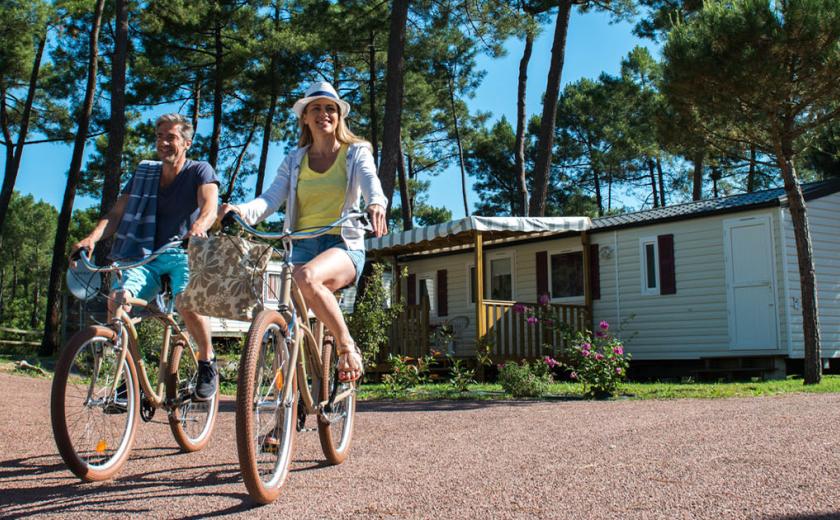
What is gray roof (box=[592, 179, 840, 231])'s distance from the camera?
1183 cm

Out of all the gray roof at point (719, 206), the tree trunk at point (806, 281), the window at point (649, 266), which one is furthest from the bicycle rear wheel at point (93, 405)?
the window at point (649, 266)

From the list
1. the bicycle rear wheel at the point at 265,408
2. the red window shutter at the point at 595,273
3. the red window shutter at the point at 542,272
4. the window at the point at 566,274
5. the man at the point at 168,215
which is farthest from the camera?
the red window shutter at the point at 542,272

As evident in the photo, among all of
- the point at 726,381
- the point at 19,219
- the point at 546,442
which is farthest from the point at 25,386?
the point at 19,219

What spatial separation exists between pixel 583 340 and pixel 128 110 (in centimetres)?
1756

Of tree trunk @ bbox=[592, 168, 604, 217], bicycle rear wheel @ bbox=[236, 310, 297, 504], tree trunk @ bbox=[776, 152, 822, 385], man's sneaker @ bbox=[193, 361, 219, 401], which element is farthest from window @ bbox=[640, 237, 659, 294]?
tree trunk @ bbox=[592, 168, 604, 217]

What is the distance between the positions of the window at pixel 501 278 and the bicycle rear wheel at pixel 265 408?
40.8ft

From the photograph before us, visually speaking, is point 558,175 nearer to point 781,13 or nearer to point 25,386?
point 781,13

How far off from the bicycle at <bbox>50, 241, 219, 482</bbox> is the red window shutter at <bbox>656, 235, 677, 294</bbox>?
1025 centimetres

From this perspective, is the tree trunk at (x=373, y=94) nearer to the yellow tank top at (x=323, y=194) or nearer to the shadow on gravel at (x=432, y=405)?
the shadow on gravel at (x=432, y=405)

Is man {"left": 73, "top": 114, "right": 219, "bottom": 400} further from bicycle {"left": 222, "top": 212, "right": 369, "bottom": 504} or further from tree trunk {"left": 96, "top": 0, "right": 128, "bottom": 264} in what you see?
tree trunk {"left": 96, "top": 0, "right": 128, "bottom": 264}

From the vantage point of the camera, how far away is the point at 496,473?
3.54m

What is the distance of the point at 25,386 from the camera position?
29.7ft

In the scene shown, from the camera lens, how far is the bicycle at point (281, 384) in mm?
2729

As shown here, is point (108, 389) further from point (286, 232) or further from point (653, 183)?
point (653, 183)
